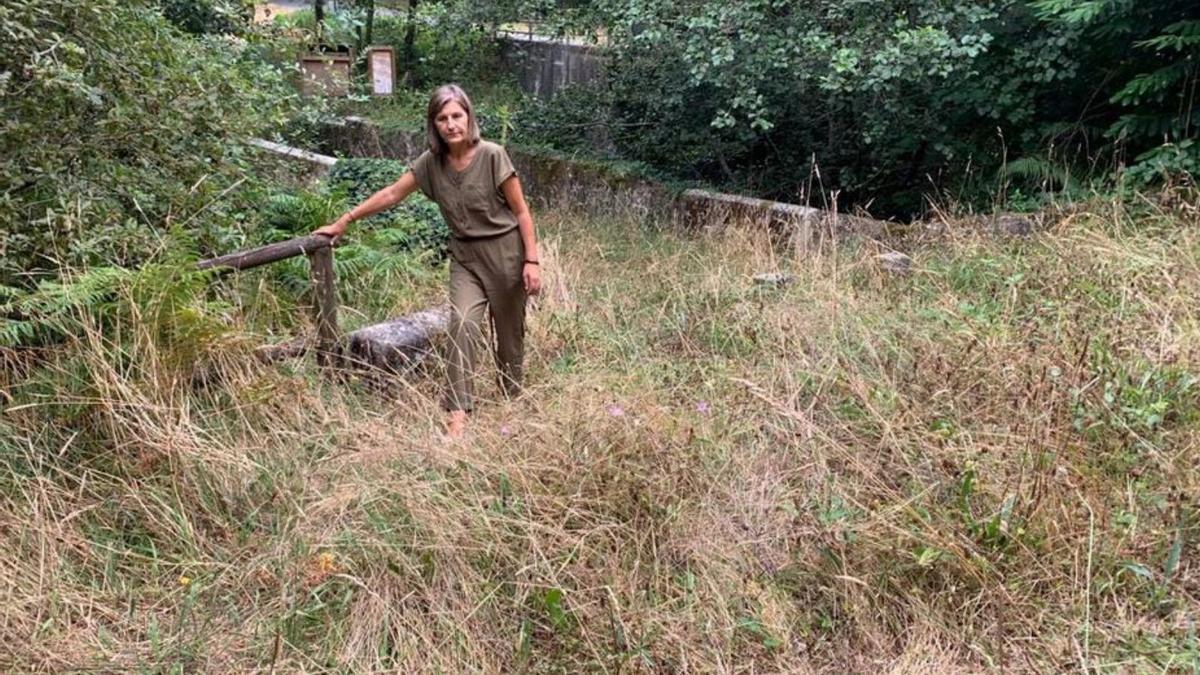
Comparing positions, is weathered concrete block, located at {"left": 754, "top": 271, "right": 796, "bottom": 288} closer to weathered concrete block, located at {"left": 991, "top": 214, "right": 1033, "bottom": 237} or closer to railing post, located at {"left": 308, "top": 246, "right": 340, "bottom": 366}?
weathered concrete block, located at {"left": 991, "top": 214, "right": 1033, "bottom": 237}

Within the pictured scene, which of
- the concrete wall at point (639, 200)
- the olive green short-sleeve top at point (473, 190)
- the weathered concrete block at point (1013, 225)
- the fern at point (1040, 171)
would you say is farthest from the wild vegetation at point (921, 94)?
the olive green short-sleeve top at point (473, 190)

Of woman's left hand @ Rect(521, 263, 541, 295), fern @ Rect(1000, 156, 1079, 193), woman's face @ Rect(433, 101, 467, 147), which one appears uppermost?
woman's face @ Rect(433, 101, 467, 147)

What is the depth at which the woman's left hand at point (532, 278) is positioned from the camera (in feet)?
13.2

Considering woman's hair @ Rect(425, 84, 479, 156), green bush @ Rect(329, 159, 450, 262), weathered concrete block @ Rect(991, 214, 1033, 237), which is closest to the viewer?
woman's hair @ Rect(425, 84, 479, 156)

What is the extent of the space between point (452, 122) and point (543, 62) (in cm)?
1107

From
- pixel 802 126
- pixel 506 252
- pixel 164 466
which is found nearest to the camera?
pixel 164 466

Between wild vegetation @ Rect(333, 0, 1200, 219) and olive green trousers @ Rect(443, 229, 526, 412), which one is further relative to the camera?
wild vegetation @ Rect(333, 0, 1200, 219)

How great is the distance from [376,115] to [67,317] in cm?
964

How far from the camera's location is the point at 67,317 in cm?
365

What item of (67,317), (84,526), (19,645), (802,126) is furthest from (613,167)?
(19,645)

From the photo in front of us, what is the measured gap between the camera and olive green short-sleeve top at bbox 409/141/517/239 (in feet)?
12.8

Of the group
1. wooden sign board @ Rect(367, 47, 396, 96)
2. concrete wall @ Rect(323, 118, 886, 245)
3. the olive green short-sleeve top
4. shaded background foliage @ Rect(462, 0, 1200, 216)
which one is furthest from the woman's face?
wooden sign board @ Rect(367, 47, 396, 96)

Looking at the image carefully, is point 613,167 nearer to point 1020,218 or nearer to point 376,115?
point 1020,218

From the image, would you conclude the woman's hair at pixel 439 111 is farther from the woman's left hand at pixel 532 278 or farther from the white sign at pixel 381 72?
the white sign at pixel 381 72
